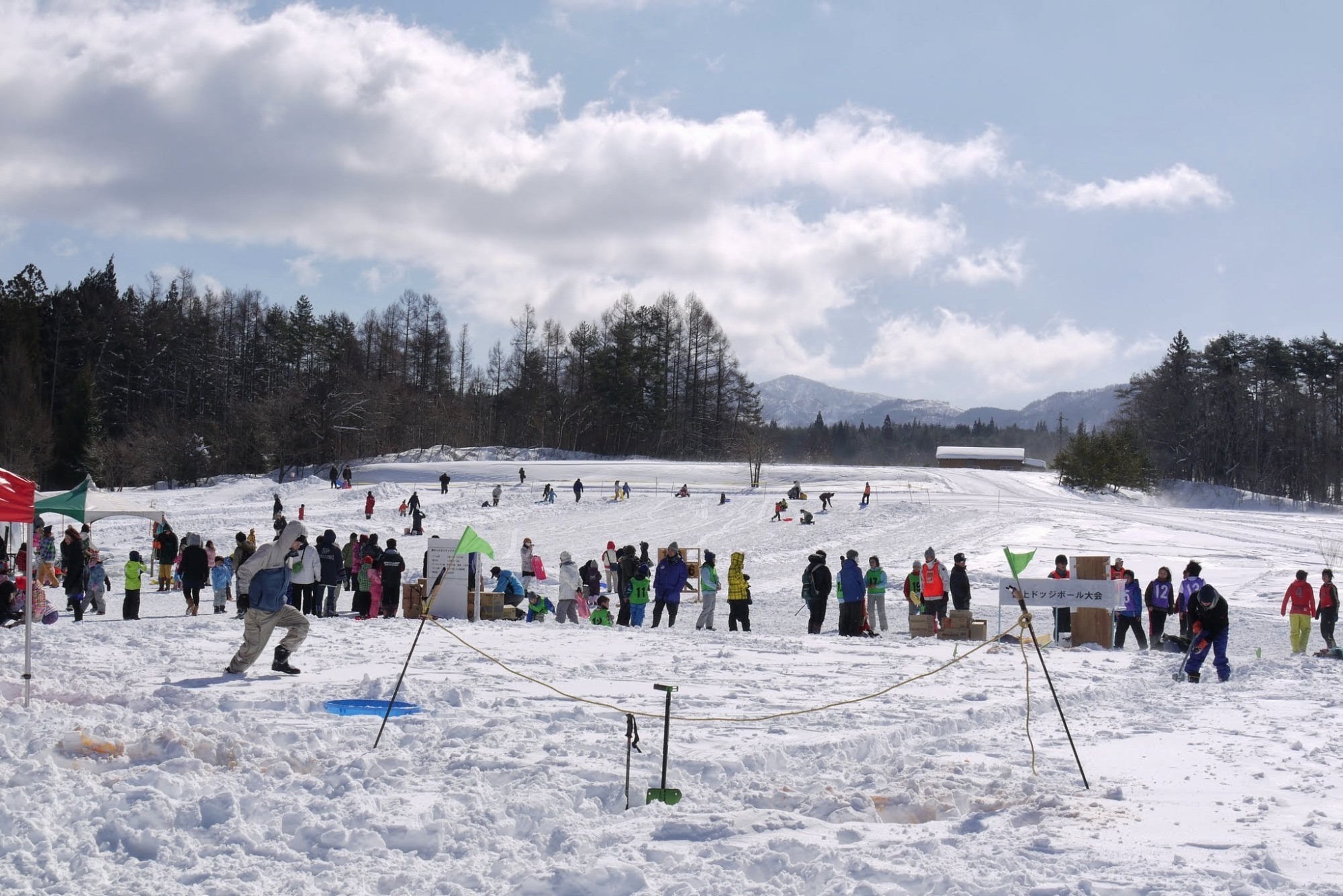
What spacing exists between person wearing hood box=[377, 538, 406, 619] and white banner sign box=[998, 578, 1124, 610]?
33.6ft

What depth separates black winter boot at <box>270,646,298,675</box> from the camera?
1066cm

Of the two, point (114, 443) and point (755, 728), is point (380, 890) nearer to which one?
point (755, 728)

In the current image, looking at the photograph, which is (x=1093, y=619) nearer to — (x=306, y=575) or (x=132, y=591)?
(x=306, y=575)

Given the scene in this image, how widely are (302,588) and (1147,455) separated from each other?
66044mm

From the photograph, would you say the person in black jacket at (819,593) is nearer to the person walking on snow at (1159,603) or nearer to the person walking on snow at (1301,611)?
the person walking on snow at (1159,603)

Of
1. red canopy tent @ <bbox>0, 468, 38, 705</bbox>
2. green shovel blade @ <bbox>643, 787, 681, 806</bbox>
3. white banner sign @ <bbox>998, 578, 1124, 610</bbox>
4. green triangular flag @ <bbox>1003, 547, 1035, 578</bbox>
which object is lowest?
green shovel blade @ <bbox>643, 787, 681, 806</bbox>

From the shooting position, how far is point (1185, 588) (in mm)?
15633

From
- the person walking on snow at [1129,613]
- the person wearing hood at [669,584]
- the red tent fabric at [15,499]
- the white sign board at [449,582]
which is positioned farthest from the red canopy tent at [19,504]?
the person walking on snow at [1129,613]

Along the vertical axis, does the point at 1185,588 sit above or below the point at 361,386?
below

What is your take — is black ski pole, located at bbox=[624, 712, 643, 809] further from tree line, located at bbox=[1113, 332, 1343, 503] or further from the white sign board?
tree line, located at bbox=[1113, 332, 1343, 503]

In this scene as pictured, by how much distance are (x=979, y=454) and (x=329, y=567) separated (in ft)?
321

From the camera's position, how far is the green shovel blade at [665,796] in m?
6.65

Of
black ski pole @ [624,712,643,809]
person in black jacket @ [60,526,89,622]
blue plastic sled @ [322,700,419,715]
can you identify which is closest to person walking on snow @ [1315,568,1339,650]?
black ski pole @ [624,712,643,809]

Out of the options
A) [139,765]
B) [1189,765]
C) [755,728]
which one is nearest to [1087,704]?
[1189,765]
